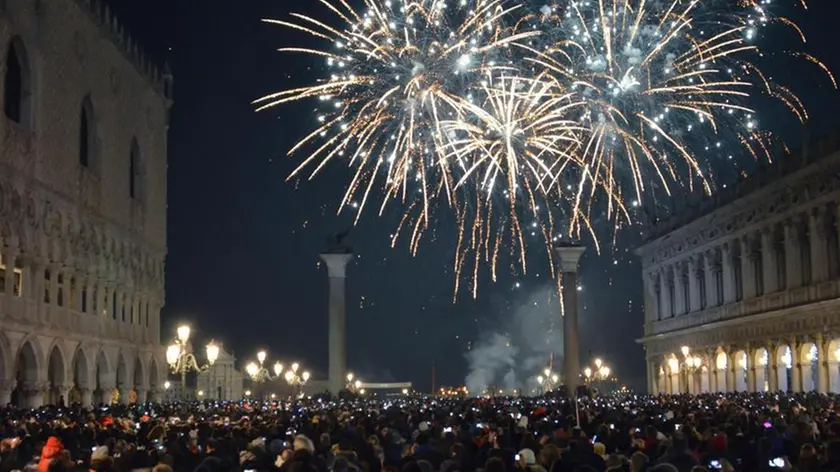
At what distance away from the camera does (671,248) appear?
8300 cm

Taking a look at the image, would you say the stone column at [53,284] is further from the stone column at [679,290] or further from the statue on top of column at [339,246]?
the stone column at [679,290]

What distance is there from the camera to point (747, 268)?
68250 mm

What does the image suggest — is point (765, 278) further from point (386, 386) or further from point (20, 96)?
point (386, 386)

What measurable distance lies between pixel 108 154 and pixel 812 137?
1172 inches

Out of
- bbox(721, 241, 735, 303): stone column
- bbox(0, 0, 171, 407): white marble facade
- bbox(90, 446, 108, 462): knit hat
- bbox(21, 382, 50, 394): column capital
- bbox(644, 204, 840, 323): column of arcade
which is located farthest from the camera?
bbox(721, 241, 735, 303): stone column

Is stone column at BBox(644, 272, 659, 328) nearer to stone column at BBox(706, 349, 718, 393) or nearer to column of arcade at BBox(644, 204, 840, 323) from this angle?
column of arcade at BBox(644, 204, 840, 323)

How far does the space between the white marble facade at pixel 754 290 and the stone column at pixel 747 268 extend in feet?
0.23

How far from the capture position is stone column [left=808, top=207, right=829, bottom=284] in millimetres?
57250

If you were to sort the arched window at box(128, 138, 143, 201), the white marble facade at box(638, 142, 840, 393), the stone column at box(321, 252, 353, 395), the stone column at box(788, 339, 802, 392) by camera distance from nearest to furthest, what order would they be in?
the stone column at box(321, 252, 353, 395) → the white marble facade at box(638, 142, 840, 393) → the stone column at box(788, 339, 802, 392) → the arched window at box(128, 138, 143, 201)

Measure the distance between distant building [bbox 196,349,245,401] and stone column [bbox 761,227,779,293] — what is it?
4163cm

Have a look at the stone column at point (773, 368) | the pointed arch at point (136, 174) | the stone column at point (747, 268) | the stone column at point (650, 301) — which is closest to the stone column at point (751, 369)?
the stone column at point (773, 368)

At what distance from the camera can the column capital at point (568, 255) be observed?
5747cm

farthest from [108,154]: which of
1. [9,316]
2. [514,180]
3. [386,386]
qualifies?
[386,386]

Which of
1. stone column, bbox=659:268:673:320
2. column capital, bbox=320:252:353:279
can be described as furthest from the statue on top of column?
stone column, bbox=659:268:673:320
